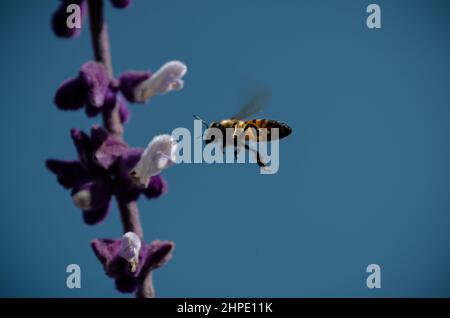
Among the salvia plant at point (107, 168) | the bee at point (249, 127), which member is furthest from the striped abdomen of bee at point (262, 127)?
the salvia plant at point (107, 168)

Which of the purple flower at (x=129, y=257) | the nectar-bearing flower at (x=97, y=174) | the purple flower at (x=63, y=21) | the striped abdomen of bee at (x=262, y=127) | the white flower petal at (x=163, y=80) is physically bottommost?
the purple flower at (x=129, y=257)

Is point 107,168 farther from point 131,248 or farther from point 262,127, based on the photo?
point 262,127

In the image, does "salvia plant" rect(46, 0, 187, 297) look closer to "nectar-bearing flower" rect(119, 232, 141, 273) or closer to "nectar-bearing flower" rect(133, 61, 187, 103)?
"nectar-bearing flower" rect(119, 232, 141, 273)

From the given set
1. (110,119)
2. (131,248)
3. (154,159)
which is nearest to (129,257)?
(131,248)

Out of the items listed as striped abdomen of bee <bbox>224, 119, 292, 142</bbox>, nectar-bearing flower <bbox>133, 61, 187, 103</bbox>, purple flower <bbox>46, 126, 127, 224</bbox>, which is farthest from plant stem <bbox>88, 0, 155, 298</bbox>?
striped abdomen of bee <bbox>224, 119, 292, 142</bbox>

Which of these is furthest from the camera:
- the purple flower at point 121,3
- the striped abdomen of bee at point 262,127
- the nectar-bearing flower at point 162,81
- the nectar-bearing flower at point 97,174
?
the striped abdomen of bee at point 262,127

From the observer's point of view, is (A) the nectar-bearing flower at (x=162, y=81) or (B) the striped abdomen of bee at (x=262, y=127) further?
(B) the striped abdomen of bee at (x=262, y=127)

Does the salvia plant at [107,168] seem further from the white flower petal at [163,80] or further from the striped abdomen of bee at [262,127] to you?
the striped abdomen of bee at [262,127]

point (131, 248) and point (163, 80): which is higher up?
point (163, 80)
